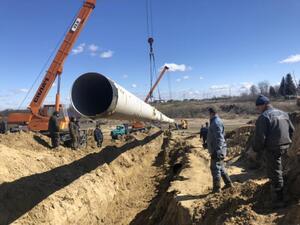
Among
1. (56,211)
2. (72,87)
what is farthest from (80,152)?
(72,87)

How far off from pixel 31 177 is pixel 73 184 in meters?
1.19

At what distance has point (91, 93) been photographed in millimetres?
7812

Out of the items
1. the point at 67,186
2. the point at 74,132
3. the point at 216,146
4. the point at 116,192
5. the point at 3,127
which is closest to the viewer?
the point at 216,146

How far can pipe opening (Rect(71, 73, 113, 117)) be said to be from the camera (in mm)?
7422

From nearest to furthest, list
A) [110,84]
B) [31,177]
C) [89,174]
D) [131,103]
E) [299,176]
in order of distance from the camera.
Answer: [299,176], [110,84], [131,103], [31,177], [89,174]

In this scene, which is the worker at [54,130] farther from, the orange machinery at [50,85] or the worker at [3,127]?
the worker at [3,127]

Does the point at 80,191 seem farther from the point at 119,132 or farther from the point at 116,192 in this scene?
the point at 119,132

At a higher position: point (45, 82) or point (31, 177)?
point (45, 82)

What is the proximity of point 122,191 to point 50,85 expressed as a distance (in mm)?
8105

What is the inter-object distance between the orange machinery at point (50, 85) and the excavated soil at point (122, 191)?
2.16 meters

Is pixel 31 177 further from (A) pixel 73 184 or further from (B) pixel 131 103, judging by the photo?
(B) pixel 131 103

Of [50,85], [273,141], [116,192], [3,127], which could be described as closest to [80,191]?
[116,192]

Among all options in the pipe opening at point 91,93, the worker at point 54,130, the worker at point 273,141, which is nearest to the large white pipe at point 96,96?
the pipe opening at point 91,93

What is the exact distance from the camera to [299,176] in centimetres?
584
